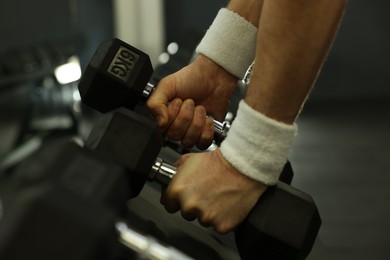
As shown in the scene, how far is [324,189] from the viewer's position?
9.57ft

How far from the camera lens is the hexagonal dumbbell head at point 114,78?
98 centimetres

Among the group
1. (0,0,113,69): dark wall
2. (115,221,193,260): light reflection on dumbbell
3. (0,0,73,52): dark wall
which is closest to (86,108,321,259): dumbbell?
(115,221,193,260): light reflection on dumbbell

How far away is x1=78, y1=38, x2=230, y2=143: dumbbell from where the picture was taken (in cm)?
98

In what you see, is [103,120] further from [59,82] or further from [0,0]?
[0,0]

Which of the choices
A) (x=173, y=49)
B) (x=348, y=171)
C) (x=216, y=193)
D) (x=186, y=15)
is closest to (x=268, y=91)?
(x=216, y=193)

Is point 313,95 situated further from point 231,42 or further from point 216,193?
point 216,193

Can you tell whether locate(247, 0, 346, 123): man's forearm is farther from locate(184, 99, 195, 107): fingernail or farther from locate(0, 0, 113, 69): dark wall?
locate(0, 0, 113, 69): dark wall

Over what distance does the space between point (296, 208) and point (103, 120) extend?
32 centimetres

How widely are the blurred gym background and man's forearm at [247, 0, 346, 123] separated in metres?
0.88

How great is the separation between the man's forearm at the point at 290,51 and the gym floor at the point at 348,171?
747mm

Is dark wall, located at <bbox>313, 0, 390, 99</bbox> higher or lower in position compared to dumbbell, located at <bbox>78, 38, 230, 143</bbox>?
lower

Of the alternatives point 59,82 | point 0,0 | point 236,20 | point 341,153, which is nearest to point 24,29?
point 0,0

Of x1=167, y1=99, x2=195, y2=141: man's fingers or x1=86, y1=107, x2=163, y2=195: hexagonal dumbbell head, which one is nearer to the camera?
x1=86, y1=107, x2=163, y2=195: hexagonal dumbbell head

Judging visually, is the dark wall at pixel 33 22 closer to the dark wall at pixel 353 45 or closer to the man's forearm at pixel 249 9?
the dark wall at pixel 353 45
